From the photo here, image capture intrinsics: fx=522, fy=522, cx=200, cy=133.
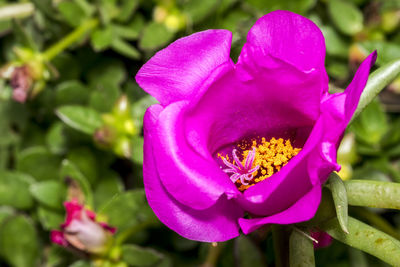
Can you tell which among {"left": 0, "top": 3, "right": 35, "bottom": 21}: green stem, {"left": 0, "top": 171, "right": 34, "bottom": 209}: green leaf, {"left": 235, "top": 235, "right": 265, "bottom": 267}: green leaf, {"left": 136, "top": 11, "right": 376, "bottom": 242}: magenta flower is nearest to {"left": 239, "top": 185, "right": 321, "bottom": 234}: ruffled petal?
{"left": 136, "top": 11, "right": 376, "bottom": 242}: magenta flower

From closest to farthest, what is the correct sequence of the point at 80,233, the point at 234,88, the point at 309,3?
1. the point at 234,88
2. the point at 80,233
3. the point at 309,3

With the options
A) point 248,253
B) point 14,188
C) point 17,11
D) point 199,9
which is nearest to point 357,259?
point 248,253

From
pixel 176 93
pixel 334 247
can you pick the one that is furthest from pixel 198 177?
pixel 334 247

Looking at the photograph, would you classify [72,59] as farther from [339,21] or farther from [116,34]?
[339,21]

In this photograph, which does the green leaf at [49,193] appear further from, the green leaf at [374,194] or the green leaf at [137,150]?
the green leaf at [374,194]

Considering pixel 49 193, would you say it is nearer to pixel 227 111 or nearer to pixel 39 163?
pixel 39 163
